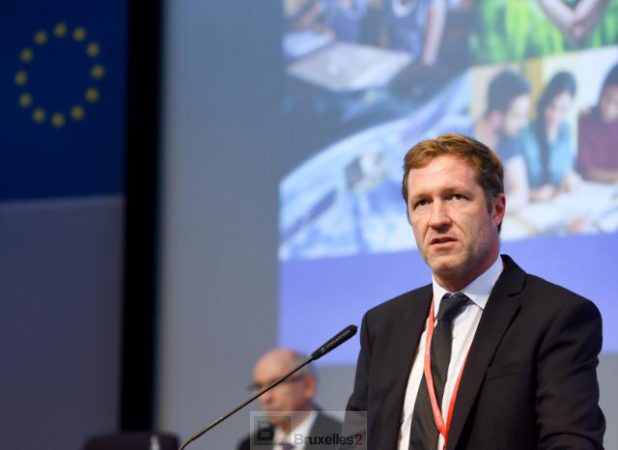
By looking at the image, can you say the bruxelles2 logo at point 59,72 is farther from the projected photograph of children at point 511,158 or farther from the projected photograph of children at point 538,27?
the projected photograph of children at point 538,27

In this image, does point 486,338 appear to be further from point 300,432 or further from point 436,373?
point 300,432

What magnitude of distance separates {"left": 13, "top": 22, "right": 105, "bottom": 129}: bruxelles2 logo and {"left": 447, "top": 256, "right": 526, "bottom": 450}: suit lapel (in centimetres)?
454

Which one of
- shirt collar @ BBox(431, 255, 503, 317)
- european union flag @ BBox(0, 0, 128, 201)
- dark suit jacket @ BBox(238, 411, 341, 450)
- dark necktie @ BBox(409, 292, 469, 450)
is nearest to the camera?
dark necktie @ BBox(409, 292, 469, 450)

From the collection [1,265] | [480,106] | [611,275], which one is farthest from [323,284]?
[1,265]

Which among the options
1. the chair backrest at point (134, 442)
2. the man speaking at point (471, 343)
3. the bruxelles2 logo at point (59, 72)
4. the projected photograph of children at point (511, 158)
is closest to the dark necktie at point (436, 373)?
the man speaking at point (471, 343)

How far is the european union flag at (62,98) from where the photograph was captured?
21.0 feet

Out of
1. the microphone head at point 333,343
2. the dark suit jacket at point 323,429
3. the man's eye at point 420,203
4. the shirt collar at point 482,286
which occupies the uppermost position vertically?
the man's eye at point 420,203

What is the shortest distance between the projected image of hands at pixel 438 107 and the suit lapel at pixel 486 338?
1847mm

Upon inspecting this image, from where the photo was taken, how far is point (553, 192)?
13.9 feet

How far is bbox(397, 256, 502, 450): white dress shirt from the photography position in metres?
2.28

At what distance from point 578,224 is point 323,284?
131cm

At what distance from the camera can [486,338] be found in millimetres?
2250

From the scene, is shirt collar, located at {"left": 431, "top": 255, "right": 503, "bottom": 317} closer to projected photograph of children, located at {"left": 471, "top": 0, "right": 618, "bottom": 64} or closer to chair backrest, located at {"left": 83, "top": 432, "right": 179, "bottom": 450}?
projected photograph of children, located at {"left": 471, "top": 0, "right": 618, "bottom": 64}

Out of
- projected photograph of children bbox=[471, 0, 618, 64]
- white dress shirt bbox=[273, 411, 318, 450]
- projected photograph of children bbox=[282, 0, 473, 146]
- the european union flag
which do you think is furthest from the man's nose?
the european union flag
